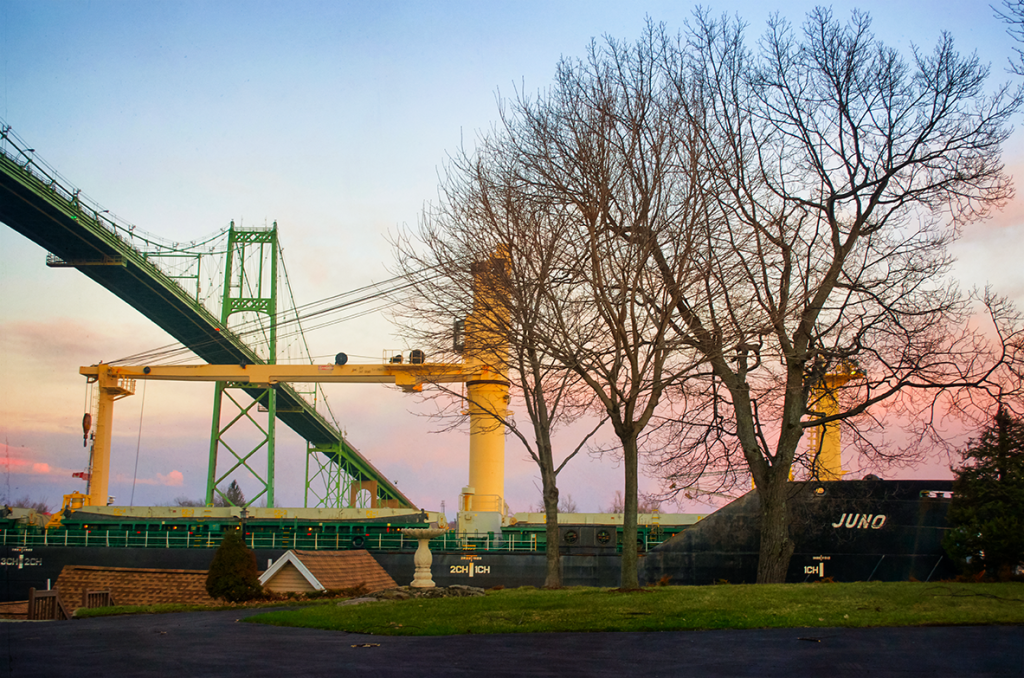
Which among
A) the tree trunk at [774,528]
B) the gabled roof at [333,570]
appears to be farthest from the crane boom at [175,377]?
the tree trunk at [774,528]

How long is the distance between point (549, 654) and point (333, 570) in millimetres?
15470

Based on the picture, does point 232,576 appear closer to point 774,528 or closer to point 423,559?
point 423,559

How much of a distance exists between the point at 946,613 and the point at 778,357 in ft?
25.9

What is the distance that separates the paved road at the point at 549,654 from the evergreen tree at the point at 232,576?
8.99m

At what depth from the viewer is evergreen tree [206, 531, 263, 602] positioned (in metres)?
19.7

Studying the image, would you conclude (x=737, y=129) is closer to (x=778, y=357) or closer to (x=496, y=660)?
(x=778, y=357)

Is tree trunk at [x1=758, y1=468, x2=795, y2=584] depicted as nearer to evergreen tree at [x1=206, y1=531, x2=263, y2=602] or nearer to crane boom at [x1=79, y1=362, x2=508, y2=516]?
evergreen tree at [x1=206, y1=531, x2=263, y2=602]

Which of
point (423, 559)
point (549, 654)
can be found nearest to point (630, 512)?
point (423, 559)

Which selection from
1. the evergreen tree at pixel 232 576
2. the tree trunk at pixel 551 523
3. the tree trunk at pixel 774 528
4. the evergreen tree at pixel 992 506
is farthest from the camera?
the evergreen tree at pixel 232 576

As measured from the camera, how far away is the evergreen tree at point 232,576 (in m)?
19.7

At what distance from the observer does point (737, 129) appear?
16859mm

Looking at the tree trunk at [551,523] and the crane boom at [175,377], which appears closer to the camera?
the tree trunk at [551,523]

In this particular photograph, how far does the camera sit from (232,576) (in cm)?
1975

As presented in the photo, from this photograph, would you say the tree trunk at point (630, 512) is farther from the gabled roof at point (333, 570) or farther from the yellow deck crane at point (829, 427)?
the gabled roof at point (333, 570)
